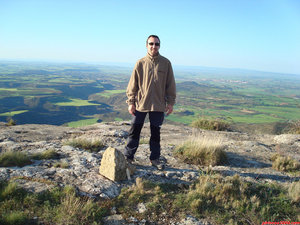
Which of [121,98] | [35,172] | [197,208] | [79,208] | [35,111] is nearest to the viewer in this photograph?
[79,208]

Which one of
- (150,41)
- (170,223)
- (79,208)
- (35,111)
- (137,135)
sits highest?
(150,41)

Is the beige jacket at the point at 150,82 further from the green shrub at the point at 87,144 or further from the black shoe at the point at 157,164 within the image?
the green shrub at the point at 87,144

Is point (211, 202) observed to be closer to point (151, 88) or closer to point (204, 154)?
point (204, 154)

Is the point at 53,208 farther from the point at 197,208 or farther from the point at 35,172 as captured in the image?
the point at 197,208

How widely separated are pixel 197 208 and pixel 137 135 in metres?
1.83

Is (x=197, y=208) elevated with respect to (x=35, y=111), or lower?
elevated

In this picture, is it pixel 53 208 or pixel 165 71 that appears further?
pixel 165 71

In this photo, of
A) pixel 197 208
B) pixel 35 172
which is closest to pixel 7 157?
pixel 35 172

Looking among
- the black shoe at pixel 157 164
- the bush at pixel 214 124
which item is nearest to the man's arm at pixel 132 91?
the black shoe at pixel 157 164

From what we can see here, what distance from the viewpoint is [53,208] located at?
103 inches

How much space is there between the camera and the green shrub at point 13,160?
150 inches

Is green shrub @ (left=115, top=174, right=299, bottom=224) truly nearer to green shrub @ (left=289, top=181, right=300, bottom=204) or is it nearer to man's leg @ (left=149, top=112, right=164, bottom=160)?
green shrub @ (left=289, top=181, right=300, bottom=204)

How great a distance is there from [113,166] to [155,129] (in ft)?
3.81

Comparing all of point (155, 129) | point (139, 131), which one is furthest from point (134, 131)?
point (155, 129)
